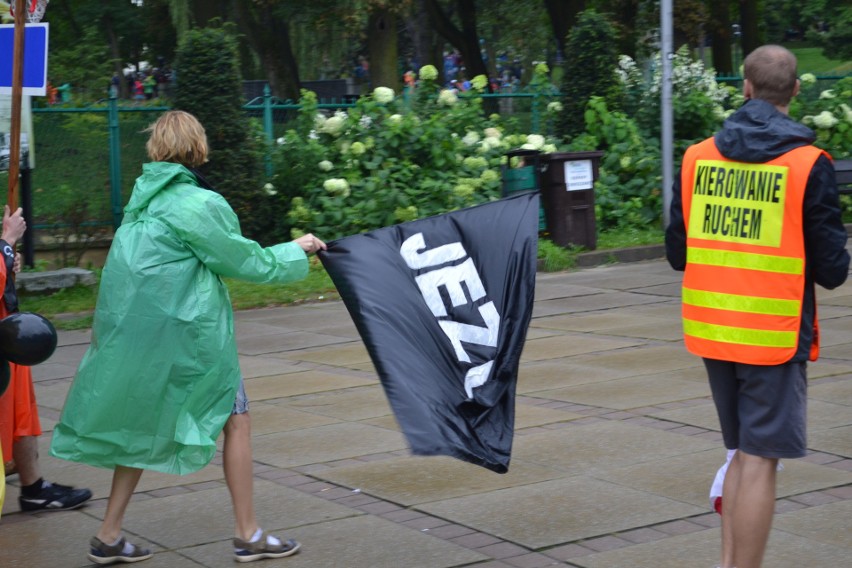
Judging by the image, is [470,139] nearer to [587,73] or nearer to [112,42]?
[587,73]

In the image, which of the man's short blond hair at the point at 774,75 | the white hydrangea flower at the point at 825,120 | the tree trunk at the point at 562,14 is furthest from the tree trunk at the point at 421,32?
the man's short blond hair at the point at 774,75

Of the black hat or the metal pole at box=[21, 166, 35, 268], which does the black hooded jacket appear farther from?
the metal pole at box=[21, 166, 35, 268]

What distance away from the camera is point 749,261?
3.89 m

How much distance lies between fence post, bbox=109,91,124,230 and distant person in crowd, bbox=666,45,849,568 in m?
10.6

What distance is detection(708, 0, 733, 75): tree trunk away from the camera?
28.6 m

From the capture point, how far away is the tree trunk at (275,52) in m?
31.6

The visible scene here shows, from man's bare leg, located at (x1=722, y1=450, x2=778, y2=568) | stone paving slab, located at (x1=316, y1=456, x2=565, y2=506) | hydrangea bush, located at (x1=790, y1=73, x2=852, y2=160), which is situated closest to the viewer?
man's bare leg, located at (x1=722, y1=450, x2=778, y2=568)

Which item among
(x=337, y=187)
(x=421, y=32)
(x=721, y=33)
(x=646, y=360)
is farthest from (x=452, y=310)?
(x=421, y=32)

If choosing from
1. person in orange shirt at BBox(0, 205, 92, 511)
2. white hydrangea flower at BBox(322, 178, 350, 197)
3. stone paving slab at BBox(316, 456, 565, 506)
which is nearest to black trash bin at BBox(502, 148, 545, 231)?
white hydrangea flower at BBox(322, 178, 350, 197)

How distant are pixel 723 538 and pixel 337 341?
230 inches

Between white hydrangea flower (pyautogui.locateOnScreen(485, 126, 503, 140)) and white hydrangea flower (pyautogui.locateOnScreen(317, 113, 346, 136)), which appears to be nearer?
white hydrangea flower (pyautogui.locateOnScreen(317, 113, 346, 136))

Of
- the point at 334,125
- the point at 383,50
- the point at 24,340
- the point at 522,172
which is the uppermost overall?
the point at 383,50

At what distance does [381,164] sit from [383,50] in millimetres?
14407

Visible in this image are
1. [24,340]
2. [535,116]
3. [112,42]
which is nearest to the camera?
[24,340]
